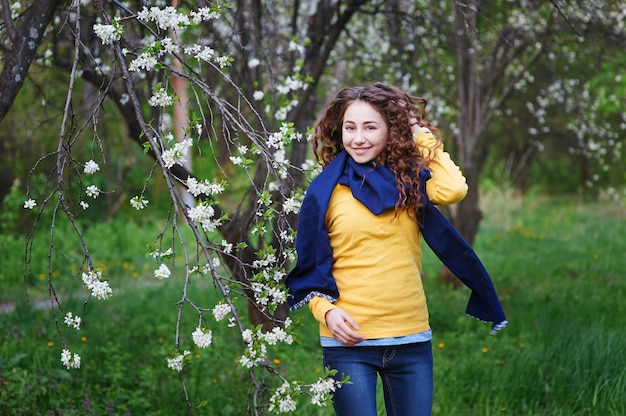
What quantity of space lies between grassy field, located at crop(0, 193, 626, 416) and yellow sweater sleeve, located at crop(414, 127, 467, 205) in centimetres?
66

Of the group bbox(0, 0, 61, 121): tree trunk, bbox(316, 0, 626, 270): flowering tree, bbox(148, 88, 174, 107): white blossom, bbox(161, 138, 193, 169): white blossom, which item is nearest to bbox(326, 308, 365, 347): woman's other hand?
bbox(161, 138, 193, 169): white blossom

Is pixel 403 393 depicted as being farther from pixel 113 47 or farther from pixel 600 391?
pixel 600 391

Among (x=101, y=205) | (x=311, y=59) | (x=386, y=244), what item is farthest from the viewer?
(x=101, y=205)

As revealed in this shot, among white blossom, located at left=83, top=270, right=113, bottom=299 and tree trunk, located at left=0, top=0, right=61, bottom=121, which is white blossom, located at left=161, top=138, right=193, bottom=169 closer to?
white blossom, located at left=83, top=270, right=113, bottom=299

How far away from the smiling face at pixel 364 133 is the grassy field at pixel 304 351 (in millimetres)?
652

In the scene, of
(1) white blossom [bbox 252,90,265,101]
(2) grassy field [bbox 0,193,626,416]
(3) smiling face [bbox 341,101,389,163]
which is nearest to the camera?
(3) smiling face [bbox 341,101,389,163]

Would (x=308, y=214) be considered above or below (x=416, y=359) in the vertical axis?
above

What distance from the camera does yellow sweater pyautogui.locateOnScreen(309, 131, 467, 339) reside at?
2.31 metres

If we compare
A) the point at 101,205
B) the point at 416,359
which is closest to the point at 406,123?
the point at 416,359

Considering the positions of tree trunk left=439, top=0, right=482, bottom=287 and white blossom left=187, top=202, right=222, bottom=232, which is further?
tree trunk left=439, top=0, right=482, bottom=287

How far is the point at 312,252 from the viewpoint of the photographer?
2.36 meters

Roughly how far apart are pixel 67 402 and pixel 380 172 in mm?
2425

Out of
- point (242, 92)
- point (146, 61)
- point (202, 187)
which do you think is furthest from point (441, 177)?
point (146, 61)

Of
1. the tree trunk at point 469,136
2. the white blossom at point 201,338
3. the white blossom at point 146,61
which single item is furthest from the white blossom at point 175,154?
the tree trunk at point 469,136
